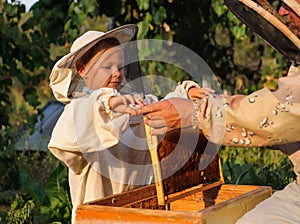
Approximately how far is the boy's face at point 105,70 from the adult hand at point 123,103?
1.25 feet

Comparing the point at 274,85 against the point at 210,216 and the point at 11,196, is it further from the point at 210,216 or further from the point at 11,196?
the point at 210,216

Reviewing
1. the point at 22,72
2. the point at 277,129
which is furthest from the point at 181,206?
the point at 22,72

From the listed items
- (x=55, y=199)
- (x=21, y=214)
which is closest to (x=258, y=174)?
(x=55, y=199)

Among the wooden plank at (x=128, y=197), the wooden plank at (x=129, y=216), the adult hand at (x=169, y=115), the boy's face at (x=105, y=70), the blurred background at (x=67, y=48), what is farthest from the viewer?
the blurred background at (x=67, y=48)

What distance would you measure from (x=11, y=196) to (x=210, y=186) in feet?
11.6

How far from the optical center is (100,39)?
9.29 ft

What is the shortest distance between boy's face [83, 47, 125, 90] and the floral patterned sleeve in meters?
0.73

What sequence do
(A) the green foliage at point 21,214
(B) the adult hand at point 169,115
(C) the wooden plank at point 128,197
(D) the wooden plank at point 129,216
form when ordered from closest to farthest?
(D) the wooden plank at point 129,216
(B) the adult hand at point 169,115
(C) the wooden plank at point 128,197
(A) the green foliage at point 21,214

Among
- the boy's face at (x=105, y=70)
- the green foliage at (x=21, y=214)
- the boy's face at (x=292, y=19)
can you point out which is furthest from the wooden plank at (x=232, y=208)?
the green foliage at (x=21, y=214)

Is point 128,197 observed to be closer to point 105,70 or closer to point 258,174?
point 105,70

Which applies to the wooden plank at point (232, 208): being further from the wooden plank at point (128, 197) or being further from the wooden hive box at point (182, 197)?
the wooden plank at point (128, 197)

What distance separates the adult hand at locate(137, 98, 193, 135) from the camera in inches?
85.1

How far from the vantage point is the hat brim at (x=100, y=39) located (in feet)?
9.01

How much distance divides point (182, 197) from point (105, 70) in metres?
0.68
